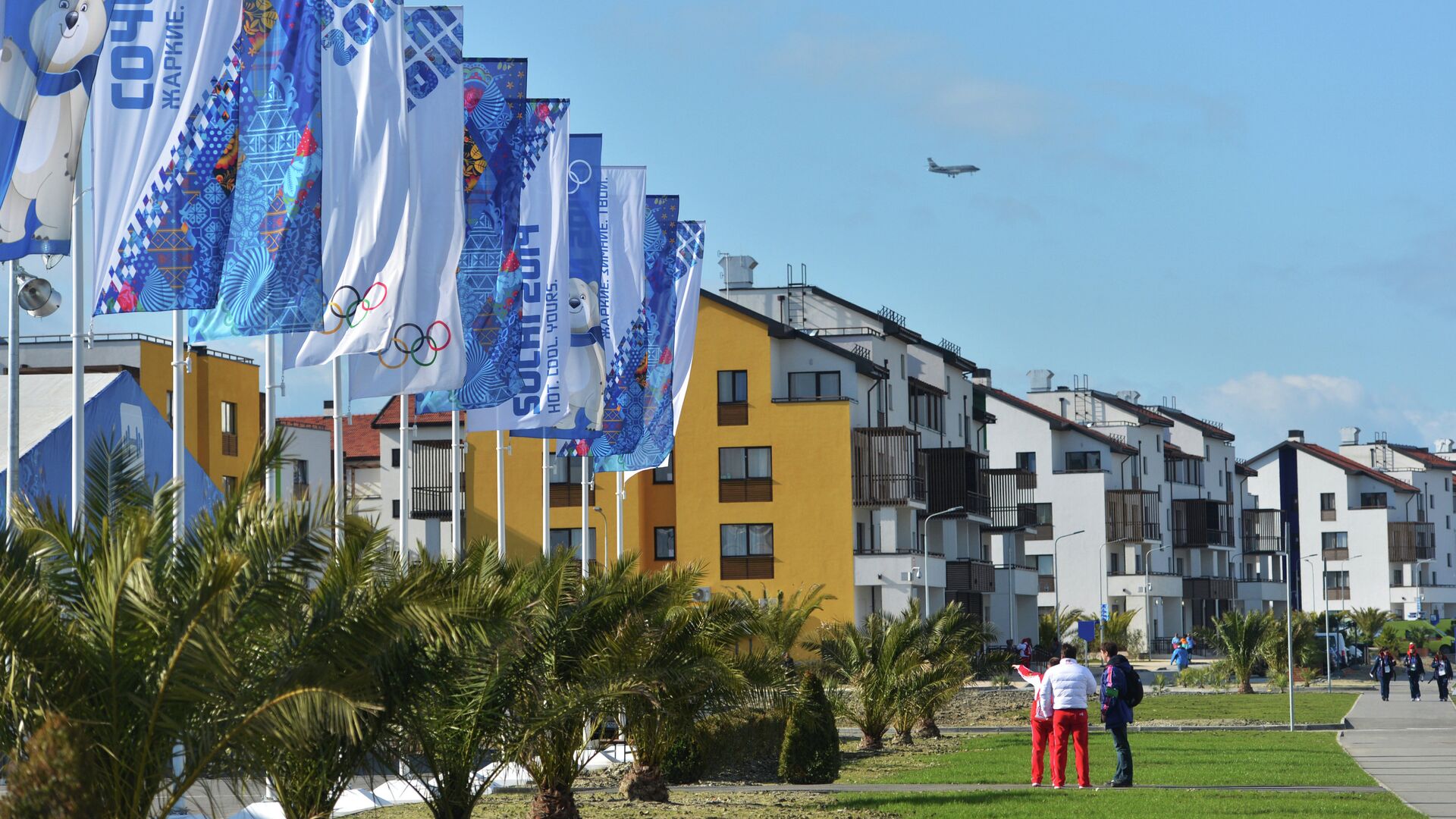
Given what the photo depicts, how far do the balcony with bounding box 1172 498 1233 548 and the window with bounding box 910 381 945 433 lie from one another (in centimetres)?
3722

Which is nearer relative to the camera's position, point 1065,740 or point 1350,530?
point 1065,740

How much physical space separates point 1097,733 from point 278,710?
1137 inches

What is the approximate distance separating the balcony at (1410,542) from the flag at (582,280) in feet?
378

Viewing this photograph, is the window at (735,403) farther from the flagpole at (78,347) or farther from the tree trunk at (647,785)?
the flagpole at (78,347)

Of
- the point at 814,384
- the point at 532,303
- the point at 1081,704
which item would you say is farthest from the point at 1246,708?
the point at 532,303

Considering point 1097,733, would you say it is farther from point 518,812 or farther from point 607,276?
point 518,812

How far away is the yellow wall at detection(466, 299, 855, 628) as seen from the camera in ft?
212

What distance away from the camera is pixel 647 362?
29703 mm

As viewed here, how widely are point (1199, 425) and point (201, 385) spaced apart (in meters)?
69.0

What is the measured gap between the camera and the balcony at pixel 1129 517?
99.8 meters

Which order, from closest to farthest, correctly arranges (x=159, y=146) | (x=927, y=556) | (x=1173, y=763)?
(x=159, y=146), (x=1173, y=763), (x=927, y=556)

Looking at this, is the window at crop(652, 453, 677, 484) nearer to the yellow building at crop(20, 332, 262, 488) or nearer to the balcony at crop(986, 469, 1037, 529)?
the yellow building at crop(20, 332, 262, 488)

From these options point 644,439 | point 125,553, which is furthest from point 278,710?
point 644,439

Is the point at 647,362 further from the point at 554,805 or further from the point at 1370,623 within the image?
the point at 1370,623
